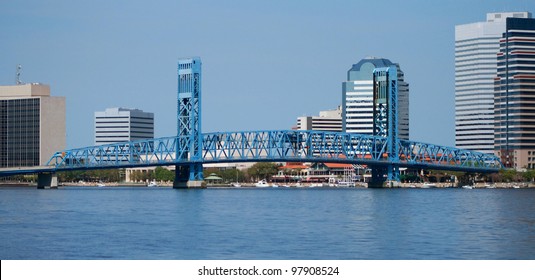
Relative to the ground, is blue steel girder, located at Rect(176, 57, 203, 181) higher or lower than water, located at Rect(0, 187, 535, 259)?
higher

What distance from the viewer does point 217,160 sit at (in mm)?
167625

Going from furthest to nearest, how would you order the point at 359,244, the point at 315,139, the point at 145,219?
the point at 315,139, the point at 145,219, the point at 359,244

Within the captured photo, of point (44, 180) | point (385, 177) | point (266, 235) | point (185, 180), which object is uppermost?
point (266, 235)

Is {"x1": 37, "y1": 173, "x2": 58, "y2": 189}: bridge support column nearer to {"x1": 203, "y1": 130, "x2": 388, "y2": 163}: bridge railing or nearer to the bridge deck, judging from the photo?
the bridge deck

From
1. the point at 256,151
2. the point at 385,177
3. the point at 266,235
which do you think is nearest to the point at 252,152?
the point at 256,151

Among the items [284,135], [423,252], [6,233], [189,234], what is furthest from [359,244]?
[284,135]

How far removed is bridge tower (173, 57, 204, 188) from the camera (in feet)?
560

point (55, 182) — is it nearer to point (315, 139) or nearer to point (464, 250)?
point (315, 139)

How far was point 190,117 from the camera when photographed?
6772 inches

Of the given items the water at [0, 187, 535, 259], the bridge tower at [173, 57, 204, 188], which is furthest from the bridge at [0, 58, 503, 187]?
the water at [0, 187, 535, 259]

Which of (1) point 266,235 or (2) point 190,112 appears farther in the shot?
(2) point 190,112

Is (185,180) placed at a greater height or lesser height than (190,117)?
lesser

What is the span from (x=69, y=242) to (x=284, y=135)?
447 ft

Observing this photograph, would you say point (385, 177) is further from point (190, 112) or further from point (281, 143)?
point (190, 112)
